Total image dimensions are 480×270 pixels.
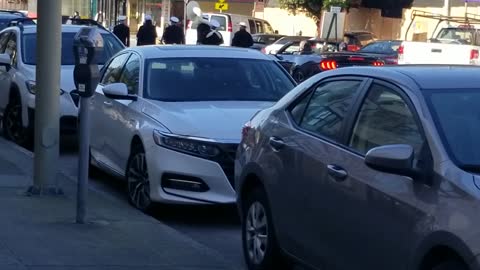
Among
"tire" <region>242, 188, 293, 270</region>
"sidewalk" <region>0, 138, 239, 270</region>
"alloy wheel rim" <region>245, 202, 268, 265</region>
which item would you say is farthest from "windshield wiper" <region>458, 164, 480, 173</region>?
"sidewalk" <region>0, 138, 239, 270</region>

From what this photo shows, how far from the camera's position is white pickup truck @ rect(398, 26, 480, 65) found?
25.9 meters

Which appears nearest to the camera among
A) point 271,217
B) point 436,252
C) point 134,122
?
point 436,252

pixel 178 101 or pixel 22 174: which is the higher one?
pixel 178 101

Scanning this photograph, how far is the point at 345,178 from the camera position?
20.0 feet

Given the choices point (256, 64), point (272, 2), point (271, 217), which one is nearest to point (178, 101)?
point (256, 64)

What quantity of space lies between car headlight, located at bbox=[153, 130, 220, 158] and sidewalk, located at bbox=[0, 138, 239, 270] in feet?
2.18

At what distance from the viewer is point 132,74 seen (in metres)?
11.0

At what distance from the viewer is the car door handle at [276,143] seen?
279 inches

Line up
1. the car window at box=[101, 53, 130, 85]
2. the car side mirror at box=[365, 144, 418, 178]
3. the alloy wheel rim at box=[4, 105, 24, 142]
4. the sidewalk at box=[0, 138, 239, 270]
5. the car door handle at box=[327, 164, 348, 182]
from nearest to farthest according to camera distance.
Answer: the car side mirror at box=[365, 144, 418, 178] → the car door handle at box=[327, 164, 348, 182] → the sidewalk at box=[0, 138, 239, 270] → the car window at box=[101, 53, 130, 85] → the alloy wheel rim at box=[4, 105, 24, 142]

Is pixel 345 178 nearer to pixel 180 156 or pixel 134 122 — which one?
pixel 180 156

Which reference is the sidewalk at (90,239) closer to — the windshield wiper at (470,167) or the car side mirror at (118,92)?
the car side mirror at (118,92)

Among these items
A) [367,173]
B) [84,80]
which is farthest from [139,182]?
[367,173]

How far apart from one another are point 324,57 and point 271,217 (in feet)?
56.5

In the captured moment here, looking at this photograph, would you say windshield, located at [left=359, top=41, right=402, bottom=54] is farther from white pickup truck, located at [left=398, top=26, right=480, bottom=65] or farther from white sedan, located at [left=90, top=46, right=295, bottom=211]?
white sedan, located at [left=90, top=46, right=295, bottom=211]
